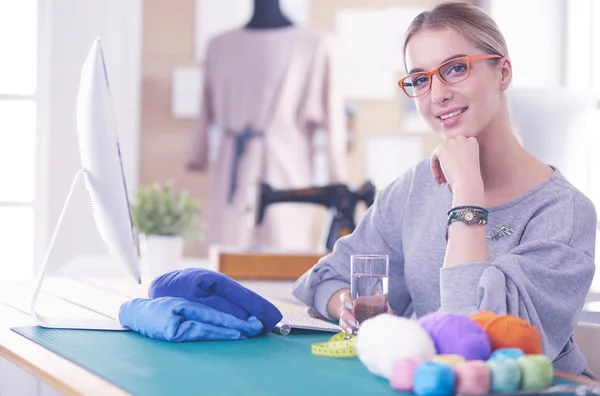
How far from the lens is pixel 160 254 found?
272 centimetres

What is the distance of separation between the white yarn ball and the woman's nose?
0.60 meters

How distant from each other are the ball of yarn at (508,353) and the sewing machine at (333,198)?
194cm

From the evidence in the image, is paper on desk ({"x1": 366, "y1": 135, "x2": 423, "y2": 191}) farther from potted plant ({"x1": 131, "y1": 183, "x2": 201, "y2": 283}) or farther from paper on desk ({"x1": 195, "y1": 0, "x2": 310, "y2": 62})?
potted plant ({"x1": 131, "y1": 183, "x2": 201, "y2": 283})

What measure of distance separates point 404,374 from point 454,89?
27.5 inches

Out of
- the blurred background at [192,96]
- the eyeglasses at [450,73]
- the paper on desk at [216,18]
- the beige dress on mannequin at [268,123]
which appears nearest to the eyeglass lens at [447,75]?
the eyeglasses at [450,73]

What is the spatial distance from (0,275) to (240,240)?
108 cm

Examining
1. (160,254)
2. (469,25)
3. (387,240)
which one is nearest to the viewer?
(469,25)

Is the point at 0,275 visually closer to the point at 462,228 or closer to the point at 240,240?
the point at 240,240

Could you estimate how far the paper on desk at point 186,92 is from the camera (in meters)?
3.96

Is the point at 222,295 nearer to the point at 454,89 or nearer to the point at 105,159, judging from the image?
the point at 105,159

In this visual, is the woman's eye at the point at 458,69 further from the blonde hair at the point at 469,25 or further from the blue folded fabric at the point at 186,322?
the blue folded fabric at the point at 186,322

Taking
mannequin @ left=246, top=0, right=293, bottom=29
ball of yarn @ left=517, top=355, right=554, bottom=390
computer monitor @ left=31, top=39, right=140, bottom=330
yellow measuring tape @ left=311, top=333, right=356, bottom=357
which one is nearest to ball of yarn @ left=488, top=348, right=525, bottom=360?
ball of yarn @ left=517, top=355, right=554, bottom=390

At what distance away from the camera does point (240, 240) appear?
12.6ft

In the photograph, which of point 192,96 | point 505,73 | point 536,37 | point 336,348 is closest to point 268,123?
point 192,96
